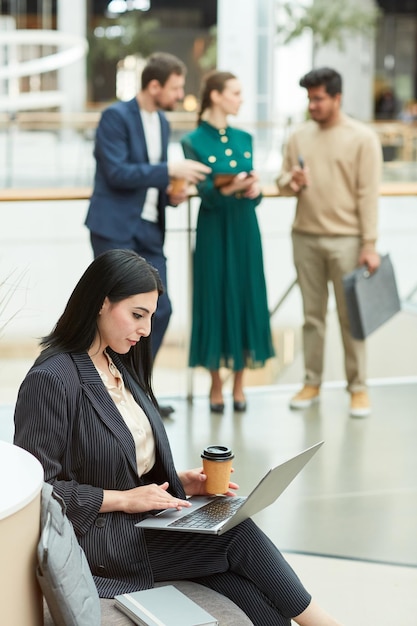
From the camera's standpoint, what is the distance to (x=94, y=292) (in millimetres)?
2469

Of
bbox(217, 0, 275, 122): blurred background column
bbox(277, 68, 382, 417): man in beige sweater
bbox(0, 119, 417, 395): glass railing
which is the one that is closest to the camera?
bbox(277, 68, 382, 417): man in beige sweater

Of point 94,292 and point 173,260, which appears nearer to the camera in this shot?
point 94,292

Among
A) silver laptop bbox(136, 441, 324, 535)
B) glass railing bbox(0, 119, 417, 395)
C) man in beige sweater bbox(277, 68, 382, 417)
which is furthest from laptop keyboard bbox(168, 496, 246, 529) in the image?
man in beige sweater bbox(277, 68, 382, 417)

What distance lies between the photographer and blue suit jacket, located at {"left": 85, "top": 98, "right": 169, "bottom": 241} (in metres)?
4.67

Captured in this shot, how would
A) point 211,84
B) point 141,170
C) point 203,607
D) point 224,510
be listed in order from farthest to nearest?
point 211,84 → point 141,170 → point 224,510 → point 203,607

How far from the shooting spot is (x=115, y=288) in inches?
97.5

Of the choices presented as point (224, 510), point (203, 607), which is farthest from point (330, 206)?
point (203, 607)

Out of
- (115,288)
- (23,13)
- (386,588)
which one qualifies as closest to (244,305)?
(386,588)

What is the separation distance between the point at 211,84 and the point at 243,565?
2.89 metres

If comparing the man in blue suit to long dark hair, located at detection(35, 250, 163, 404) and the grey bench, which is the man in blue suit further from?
the grey bench

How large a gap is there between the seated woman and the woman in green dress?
7.73ft

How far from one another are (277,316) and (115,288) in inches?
135

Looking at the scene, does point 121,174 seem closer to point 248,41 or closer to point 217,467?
point 217,467

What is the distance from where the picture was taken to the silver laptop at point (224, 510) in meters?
2.30
